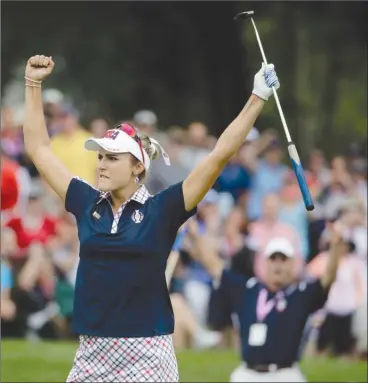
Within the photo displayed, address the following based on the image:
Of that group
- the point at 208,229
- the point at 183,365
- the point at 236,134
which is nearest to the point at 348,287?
the point at 208,229

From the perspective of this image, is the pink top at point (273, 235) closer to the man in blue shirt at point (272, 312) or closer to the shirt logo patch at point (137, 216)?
the man in blue shirt at point (272, 312)

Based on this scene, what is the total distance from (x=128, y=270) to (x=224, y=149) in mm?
789

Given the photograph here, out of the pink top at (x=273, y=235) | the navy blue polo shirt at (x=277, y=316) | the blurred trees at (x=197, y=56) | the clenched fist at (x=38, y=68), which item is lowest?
the navy blue polo shirt at (x=277, y=316)

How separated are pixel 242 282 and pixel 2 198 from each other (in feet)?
6.84

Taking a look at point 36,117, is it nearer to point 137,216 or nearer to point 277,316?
point 137,216

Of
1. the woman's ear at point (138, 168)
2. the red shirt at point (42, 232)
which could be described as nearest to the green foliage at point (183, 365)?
the red shirt at point (42, 232)

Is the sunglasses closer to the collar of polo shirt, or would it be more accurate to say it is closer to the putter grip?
the putter grip

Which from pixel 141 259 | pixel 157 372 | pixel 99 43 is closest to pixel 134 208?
pixel 141 259

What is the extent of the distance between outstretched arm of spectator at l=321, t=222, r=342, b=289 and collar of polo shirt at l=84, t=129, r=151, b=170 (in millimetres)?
2930

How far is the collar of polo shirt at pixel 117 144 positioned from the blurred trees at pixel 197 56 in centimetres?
1727

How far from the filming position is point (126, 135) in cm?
758

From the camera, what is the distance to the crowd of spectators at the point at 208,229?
15.3 m

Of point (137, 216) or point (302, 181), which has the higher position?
point (302, 181)

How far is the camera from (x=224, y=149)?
284 inches
